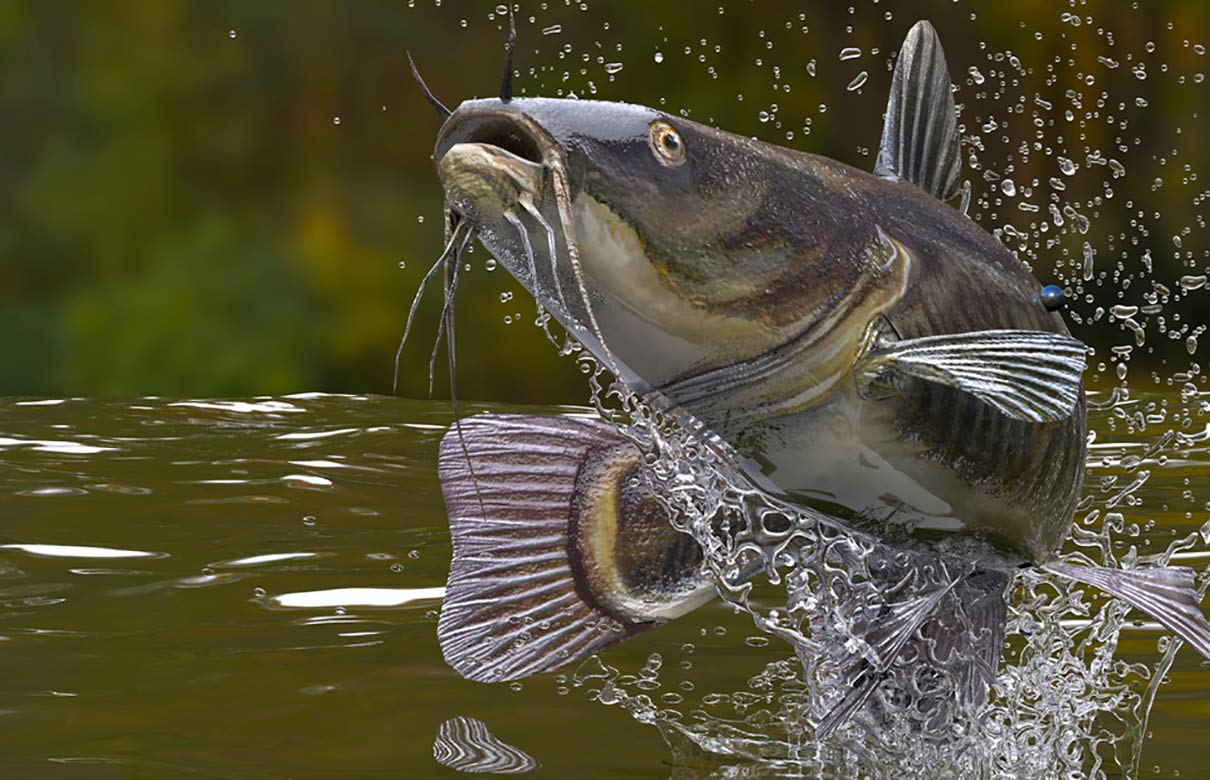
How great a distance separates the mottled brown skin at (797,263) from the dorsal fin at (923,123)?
14cm

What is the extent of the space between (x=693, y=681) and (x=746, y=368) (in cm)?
84

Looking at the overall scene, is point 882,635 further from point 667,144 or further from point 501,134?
point 501,134

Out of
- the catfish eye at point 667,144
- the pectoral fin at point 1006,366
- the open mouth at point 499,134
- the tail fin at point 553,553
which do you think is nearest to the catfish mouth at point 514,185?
the open mouth at point 499,134

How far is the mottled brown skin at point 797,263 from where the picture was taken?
1.62 m

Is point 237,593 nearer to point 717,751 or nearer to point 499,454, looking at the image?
point 499,454

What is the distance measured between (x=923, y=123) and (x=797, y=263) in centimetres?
54

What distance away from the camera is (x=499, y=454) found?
2.24m

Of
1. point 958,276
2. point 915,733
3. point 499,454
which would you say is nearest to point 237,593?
point 499,454

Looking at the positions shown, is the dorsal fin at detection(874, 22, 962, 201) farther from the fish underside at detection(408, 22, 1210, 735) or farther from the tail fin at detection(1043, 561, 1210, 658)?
the tail fin at detection(1043, 561, 1210, 658)

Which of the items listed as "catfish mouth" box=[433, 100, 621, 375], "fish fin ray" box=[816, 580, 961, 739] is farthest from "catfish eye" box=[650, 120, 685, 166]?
"fish fin ray" box=[816, 580, 961, 739]

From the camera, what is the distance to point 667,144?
1675mm

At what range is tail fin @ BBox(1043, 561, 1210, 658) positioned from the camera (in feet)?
6.35

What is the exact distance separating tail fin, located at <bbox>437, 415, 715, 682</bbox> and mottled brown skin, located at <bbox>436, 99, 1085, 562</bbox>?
352 millimetres

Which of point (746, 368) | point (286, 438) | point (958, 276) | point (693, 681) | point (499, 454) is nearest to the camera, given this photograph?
point (746, 368)
